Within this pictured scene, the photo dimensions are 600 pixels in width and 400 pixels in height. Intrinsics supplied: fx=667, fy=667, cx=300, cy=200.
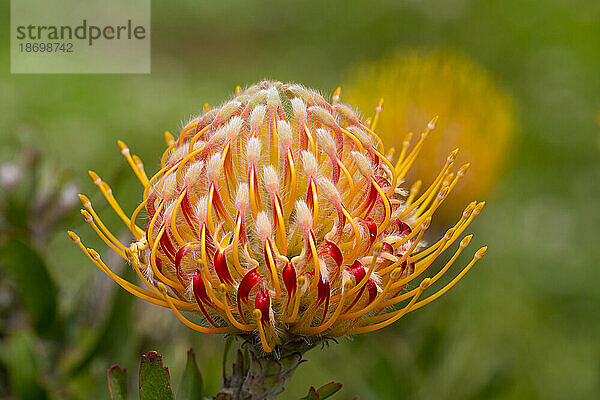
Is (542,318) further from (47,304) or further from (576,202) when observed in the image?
(47,304)

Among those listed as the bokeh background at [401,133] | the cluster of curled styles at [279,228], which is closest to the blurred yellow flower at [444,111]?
the bokeh background at [401,133]

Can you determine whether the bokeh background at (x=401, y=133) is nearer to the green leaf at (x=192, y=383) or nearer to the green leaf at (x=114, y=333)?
the green leaf at (x=114, y=333)

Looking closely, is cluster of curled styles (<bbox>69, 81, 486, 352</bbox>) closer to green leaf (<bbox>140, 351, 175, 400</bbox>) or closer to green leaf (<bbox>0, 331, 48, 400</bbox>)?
green leaf (<bbox>140, 351, 175, 400</bbox>)

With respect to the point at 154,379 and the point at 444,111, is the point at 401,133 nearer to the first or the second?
the point at 444,111

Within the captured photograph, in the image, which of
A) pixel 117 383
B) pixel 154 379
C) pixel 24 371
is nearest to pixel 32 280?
pixel 24 371

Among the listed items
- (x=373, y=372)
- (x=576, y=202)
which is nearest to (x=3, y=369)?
(x=373, y=372)

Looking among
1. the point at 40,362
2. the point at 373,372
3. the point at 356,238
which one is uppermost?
the point at 356,238

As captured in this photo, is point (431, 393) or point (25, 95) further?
point (25, 95)

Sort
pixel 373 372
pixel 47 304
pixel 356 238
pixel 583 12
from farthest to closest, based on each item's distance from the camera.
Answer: pixel 583 12, pixel 373 372, pixel 47 304, pixel 356 238
